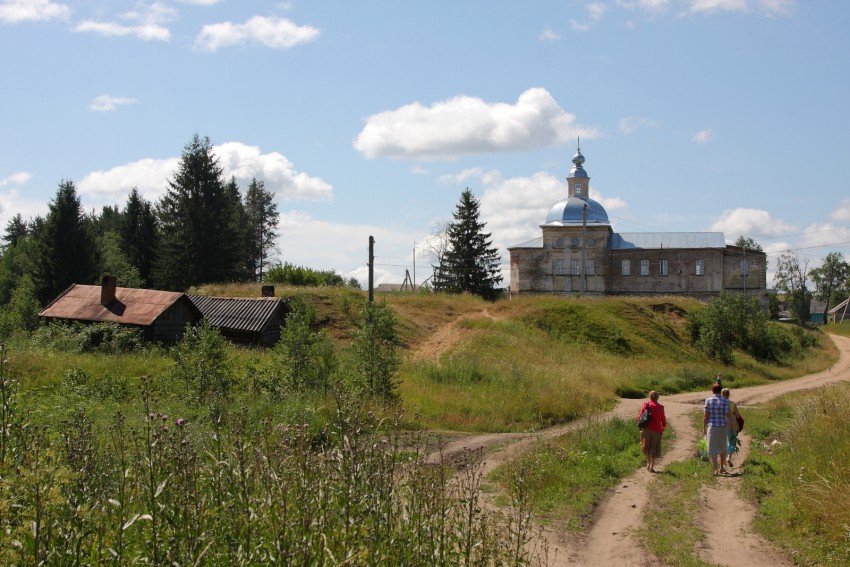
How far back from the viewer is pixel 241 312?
31.4 m

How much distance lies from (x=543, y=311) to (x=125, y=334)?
78.8ft

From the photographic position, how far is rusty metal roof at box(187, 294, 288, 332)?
30.3m

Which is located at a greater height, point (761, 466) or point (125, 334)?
point (125, 334)

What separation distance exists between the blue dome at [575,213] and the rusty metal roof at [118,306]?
3681 cm

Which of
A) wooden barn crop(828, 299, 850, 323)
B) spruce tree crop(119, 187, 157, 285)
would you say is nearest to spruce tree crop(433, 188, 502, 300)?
spruce tree crop(119, 187, 157, 285)

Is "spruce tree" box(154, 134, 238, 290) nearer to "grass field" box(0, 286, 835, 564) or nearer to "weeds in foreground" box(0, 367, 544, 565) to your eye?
"grass field" box(0, 286, 835, 564)

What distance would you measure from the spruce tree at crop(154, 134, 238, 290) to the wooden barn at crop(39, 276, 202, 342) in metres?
22.1

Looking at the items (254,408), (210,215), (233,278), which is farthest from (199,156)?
(254,408)

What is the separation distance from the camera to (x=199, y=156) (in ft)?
177

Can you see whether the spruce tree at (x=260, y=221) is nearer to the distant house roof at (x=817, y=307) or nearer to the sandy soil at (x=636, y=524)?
the sandy soil at (x=636, y=524)

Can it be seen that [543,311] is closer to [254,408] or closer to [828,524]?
[254,408]

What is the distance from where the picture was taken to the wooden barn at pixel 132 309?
86.8 feet

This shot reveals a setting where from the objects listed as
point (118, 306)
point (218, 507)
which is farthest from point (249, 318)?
point (218, 507)

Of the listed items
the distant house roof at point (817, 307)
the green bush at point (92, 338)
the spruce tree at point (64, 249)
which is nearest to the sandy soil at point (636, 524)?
the green bush at point (92, 338)
